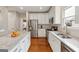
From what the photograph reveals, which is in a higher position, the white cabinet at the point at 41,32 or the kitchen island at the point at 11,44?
the kitchen island at the point at 11,44

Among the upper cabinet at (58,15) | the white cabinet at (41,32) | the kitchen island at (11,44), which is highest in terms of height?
the upper cabinet at (58,15)

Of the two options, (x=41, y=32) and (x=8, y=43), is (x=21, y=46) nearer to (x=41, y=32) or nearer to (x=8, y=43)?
(x=8, y=43)

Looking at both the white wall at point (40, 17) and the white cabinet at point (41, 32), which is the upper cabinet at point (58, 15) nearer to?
the white cabinet at point (41, 32)

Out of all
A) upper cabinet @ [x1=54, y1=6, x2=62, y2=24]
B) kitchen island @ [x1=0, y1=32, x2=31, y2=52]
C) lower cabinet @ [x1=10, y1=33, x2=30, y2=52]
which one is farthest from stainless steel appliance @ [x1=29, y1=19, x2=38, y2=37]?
kitchen island @ [x1=0, y1=32, x2=31, y2=52]

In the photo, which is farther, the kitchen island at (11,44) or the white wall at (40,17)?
the white wall at (40,17)

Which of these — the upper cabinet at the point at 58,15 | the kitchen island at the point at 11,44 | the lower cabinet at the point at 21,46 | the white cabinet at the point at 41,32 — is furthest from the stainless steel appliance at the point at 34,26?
the kitchen island at the point at 11,44

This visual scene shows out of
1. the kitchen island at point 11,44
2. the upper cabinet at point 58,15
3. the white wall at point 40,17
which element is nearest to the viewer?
the kitchen island at point 11,44
